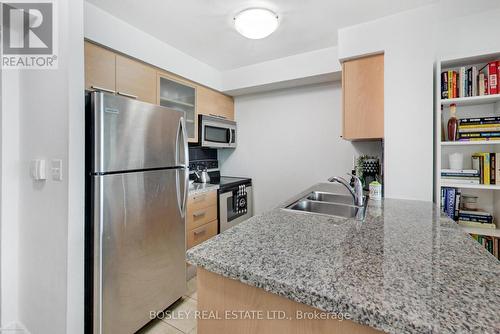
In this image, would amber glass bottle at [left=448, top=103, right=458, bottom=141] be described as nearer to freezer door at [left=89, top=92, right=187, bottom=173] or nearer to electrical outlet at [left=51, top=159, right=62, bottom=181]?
freezer door at [left=89, top=92, right=187, bottom=173]

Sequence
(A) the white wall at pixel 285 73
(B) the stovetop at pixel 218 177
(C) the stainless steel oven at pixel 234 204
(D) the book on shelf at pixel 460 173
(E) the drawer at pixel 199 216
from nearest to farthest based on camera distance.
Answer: (D) the book on shelf at pixel 460 173 < (E) the drawer at pixel 199 216 < (A) the white wall at pixel 285 73 < (C) the stainless steel oven at pixel 234 204 < (B) the stovetop at pixel 218 177

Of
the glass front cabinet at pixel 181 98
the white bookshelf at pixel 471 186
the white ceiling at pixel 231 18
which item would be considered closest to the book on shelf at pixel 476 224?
the white bookshelf at pixel 471 186

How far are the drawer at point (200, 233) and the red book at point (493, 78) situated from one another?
8.21 feet

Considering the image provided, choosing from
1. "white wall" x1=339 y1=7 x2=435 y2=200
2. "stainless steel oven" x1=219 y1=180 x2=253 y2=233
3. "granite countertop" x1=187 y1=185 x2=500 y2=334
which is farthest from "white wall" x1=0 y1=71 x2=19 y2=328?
"white wall" x1=339 y1=7 x2=435 y2=200

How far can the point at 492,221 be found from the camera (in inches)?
63.8

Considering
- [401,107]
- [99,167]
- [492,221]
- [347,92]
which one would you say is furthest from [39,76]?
[492,221]

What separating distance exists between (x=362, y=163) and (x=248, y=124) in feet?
5.24

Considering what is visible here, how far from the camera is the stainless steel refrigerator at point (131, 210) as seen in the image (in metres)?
1.26

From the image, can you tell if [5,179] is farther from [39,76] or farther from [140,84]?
[140,84]

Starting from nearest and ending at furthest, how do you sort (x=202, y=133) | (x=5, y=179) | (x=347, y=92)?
(x=5, y=179), (x=347, y=92), (x=202, y=133)

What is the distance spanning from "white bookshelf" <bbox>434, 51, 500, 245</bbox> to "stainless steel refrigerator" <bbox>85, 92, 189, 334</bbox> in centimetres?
186

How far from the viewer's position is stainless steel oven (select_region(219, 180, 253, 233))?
102 inches

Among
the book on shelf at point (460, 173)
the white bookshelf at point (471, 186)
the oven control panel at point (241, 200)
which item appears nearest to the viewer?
the white bookshelf at point (471, 186)

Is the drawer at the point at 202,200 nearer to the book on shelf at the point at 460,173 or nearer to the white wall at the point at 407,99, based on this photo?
the white wall at the point at 407,99
